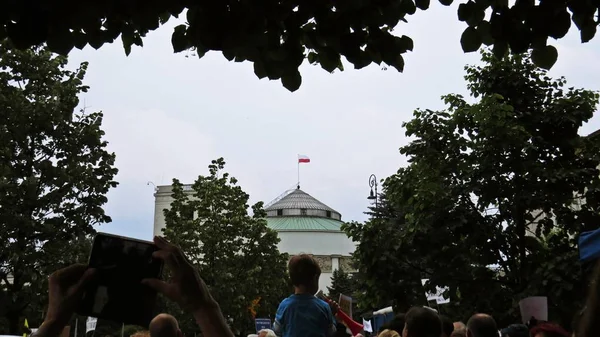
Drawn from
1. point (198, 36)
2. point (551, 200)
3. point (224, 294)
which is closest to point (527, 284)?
point (551, 200)

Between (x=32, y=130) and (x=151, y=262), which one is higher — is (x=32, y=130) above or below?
above

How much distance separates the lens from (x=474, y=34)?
14.4 feet

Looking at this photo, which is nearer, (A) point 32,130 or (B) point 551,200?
(B) point 551,200

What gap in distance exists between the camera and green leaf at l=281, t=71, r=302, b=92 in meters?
3.88

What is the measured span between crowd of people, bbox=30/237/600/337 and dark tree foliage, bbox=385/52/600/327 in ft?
22.0

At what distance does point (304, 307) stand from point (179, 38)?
6.78 ft

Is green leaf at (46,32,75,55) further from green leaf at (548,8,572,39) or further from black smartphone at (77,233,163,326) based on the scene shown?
green leaf at (548,8,572,39)

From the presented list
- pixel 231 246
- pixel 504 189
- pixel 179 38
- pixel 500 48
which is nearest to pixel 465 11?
pixel 500 48

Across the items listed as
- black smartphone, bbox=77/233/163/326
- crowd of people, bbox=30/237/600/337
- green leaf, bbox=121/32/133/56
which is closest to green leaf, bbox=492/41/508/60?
crowd of people, bbox=30/237/600/337

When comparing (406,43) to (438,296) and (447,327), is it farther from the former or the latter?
(438,296)

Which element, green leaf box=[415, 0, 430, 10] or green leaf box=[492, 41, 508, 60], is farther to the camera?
green leaf box=[415, 0, 430, 10]

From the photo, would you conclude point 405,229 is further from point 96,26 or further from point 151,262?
point 151,262

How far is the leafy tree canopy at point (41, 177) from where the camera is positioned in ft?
57.0

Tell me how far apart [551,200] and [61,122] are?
482 inches
